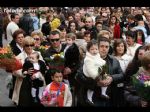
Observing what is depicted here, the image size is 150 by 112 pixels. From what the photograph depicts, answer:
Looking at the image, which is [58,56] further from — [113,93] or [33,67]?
[113,93]

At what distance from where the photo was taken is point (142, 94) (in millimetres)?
5629

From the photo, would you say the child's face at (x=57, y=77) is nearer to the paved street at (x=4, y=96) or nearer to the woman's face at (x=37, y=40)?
the woman's face at (x=37, y=40)

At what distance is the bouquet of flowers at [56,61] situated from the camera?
707cm

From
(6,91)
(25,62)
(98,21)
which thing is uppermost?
(98,21)

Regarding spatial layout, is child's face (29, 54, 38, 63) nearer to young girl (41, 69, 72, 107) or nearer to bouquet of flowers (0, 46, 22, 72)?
bouquet of flowers (0, 46, 22, 72)

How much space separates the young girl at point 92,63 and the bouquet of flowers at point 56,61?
0.59m

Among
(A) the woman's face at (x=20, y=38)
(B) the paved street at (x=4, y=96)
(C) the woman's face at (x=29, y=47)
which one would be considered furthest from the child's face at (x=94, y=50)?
(B) the paved street at (x=4, y=96)

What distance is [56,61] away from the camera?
719 cm

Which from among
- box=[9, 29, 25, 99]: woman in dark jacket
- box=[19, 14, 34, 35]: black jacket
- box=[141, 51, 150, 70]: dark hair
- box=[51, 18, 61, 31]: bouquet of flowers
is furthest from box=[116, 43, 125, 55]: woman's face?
box=[19, 14, 34, 35]: black jacket

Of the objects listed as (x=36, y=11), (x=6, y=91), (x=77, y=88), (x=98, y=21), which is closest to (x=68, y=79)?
(x=77, y=88)

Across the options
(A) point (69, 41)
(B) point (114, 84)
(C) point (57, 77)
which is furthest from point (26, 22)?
(B) point (114, 84)

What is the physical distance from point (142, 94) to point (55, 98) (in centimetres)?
150

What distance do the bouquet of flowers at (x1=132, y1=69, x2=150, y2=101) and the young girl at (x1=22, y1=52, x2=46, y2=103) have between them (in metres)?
1.88

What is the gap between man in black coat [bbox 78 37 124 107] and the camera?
6.52m
